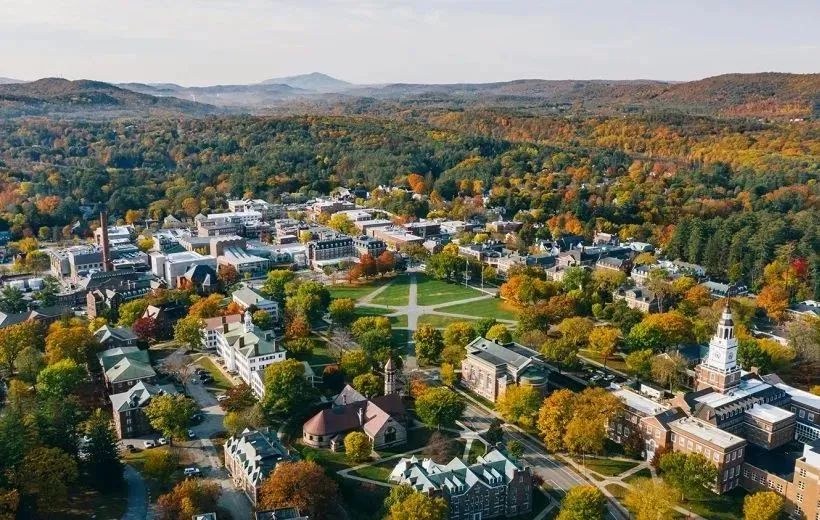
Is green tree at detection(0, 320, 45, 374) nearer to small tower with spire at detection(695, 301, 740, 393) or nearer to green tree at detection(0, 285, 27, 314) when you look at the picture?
green tree at detection(0, 285, 27, 314)

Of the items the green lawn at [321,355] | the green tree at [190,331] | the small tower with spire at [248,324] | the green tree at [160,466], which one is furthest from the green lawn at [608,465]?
the green tree at [190,331]

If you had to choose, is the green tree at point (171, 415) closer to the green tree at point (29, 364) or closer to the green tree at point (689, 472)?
the green tree at point (29, 364)

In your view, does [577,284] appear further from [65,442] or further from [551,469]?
[65,442]

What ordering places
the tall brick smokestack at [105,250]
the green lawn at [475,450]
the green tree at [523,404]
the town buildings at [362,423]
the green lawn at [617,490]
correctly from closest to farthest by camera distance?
the green lawn at [617,490] < the green lawn at [475,450] < the town buildings at [362,423] < the green tree at [523,404] < the tall brick smokestack at [105,250]

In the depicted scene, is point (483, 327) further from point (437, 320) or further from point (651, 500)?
point (651, 500)

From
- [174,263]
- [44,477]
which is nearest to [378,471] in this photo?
[44,477]

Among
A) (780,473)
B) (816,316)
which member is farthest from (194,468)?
(816,316)

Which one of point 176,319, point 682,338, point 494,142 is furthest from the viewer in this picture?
point 494,142
